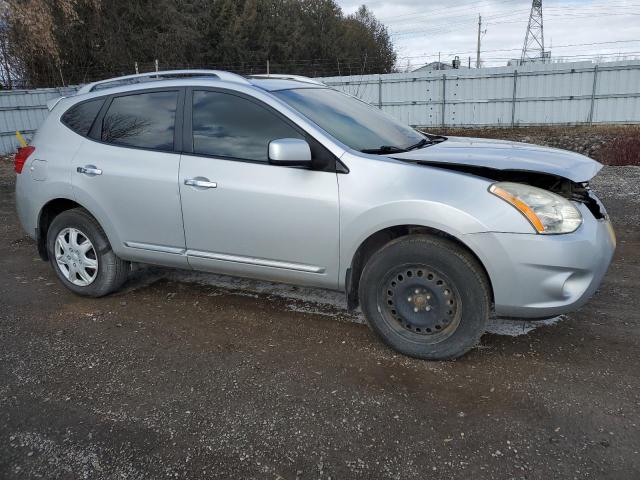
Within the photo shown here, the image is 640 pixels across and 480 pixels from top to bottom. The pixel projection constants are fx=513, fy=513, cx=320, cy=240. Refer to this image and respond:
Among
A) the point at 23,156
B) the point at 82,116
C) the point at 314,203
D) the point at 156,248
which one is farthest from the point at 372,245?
the point at 23,156

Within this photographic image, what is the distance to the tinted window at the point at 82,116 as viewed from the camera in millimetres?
4262

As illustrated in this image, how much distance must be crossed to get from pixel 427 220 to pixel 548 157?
3.26 ft

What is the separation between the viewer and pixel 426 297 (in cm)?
314

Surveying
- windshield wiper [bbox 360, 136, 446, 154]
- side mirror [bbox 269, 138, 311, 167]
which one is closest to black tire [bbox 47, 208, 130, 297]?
side mirror [bbox 269, 138, 311, 167]

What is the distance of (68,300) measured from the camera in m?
4.48

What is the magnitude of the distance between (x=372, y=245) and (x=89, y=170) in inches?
93.9

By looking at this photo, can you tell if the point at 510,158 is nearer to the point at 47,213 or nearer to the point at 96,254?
the point at 96,254

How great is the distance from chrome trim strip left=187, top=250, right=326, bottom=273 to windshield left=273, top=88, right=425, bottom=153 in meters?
0.86

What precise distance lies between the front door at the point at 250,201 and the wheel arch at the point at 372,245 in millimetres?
120

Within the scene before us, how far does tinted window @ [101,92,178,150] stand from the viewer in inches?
154

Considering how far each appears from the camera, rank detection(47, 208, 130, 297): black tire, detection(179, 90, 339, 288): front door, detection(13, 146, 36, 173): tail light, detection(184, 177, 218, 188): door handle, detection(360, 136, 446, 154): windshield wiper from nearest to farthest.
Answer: detection(179, 90, 339, 288): front door
detection(360, 136, 446, 154): windshield wiper
detection(184, 177, 218, 188): door handle
detection(47, 208, 130, 297): black tire
detection(13, 146, 36, 173): tail light

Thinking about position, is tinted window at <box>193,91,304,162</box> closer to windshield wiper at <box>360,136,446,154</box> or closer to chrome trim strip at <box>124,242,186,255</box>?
windshield wiper at <box>360,136,446,154</box>

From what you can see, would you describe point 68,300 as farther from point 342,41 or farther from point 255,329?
point 342,41

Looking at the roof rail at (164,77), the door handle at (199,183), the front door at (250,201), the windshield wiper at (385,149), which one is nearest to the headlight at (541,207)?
the windshield wiper at (385,149)
